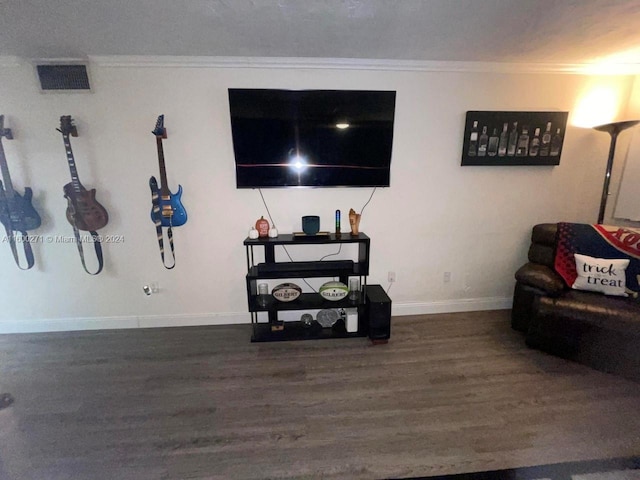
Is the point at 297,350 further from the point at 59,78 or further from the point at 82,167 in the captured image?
the point at 59,78

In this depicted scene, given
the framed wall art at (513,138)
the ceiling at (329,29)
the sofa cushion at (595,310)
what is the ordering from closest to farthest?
the ceiling at (329,29)
the sofa cushion at (595,310)
the framed wall art at (513,138)

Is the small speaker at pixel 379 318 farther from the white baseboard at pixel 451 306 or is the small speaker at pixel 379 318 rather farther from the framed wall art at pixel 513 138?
the framed wall art at pixel 513 138

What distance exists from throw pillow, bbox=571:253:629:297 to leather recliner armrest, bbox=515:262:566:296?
0.14 metres

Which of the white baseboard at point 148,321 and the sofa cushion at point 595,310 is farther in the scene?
the white baseboard at point 148,321

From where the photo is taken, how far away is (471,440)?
4.88 feet

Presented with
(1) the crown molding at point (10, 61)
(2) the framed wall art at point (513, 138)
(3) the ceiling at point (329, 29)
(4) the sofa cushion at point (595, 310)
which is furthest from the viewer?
(2) the framed wall art at point (513, 138)

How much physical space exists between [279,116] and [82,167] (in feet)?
5.62

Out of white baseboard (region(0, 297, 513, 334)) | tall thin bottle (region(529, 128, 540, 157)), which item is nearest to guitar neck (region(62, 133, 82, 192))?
white baseboard (region(0, 297, 513, 334))

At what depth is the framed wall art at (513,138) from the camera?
8.02ft

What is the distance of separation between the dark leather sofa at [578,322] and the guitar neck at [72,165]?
378cm

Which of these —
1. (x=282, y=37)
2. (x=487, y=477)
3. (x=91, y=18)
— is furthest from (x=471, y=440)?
(x=91, y=18)

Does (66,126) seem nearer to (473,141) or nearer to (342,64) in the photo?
(342,64)

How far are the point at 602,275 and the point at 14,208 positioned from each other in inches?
185

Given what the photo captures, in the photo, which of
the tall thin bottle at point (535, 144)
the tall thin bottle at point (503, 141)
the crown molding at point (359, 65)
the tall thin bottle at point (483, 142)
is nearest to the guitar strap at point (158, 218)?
the crown molding at point (359, 65)
